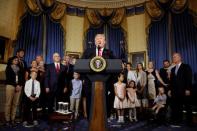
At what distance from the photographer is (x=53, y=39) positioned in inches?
342

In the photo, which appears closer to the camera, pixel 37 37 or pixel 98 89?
pixel 98 89

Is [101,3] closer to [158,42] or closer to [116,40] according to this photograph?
[116,40]

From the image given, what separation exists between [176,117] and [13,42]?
16.3ft

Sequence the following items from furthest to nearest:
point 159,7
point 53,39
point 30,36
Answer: point 53,39 < point 159,7 < point 30,36

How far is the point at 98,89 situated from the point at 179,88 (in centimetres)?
291

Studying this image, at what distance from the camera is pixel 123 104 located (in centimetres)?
555

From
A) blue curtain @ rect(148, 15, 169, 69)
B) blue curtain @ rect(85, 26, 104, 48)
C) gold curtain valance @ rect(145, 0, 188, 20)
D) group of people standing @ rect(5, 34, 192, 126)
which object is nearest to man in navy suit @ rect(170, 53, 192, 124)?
A: group of people standing @ rect(5, 34, 192, 126)

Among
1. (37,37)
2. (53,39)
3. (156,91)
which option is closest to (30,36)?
(37,37)

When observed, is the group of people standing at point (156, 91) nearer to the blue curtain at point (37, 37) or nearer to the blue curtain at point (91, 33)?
the blue curtain at point (91, 33)

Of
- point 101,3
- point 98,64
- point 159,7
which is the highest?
point 101,3

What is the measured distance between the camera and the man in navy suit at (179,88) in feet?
16.5

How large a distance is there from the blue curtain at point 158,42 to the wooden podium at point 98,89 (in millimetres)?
5716

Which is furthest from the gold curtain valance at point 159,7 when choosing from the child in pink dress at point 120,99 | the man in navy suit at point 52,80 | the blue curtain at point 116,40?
the man in navy suit at point 52,80

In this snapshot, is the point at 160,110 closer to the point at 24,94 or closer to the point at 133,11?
the point at 24,94
